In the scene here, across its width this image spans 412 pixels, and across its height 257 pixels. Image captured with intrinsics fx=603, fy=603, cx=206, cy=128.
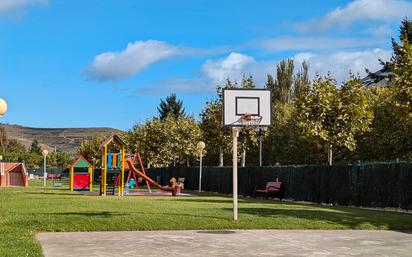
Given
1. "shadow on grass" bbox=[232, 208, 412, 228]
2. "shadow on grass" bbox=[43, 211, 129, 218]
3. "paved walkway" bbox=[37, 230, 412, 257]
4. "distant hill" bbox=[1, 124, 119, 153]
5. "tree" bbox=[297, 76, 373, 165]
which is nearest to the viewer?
"paved walkway" bbox=[37, 230, 412, 257]

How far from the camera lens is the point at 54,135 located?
170500mm

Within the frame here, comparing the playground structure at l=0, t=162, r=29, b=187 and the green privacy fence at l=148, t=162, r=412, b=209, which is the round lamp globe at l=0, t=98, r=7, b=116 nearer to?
the green privacy fence at l=148, t=162, r=412, b=209

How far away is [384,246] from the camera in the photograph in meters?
12.0

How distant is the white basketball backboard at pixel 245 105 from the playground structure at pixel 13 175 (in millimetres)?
35985

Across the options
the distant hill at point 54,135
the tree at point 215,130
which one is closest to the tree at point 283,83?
the tree at point 215,130

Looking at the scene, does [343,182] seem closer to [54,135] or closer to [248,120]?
[248,120]

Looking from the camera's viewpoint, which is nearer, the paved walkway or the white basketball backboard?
the paved walkway

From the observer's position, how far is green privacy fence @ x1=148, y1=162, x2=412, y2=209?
23.5m

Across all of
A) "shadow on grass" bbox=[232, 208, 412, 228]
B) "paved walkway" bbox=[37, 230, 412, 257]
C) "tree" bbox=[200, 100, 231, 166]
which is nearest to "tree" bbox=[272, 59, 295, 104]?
"tree" bbox=[200, 100, 231, 166]

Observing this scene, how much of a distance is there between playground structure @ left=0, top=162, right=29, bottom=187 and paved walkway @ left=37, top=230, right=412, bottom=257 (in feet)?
128

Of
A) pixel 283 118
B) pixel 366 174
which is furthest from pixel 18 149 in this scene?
pixel 366 174

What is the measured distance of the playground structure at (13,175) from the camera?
1975 inches

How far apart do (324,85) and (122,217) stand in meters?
17.7

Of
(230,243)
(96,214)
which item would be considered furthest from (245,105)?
(230,243)
